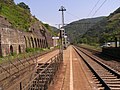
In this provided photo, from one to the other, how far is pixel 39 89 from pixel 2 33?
31913 millimetres

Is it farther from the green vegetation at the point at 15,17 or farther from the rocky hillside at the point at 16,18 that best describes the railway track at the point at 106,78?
the green vegetation at the point at 15,17

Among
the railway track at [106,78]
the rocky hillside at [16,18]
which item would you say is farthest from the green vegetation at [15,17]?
the railway track at [106,78]

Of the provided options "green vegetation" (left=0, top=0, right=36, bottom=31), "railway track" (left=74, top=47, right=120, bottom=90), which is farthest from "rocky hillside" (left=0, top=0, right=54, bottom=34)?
"railway track" (left=74, top=47, right=120, bottom=90)

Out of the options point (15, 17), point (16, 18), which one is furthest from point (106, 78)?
point (15, 17)

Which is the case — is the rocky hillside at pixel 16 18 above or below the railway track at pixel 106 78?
above

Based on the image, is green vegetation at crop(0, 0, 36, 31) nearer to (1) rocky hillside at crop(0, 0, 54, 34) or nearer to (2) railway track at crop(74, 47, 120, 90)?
(1) rocky hillside at crop(0, 0, 54, 34)

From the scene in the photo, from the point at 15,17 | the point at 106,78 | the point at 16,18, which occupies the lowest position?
the point at 106,78

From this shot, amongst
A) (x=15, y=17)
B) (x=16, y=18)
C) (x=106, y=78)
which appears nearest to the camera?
(x=106, y=78)

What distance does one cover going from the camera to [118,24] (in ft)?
438

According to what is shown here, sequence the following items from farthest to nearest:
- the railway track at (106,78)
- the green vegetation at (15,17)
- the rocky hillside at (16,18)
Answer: the green vegetation at (15,17), the rocky hillside at (16,18), the railway track at (106,78)

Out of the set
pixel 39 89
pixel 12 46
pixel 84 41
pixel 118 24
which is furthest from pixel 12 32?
pixel 84 41

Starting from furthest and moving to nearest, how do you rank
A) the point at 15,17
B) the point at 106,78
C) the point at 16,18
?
the point at 15,17
the point at 16,18
the point at 106,78

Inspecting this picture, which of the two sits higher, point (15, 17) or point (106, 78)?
point (15, 17)

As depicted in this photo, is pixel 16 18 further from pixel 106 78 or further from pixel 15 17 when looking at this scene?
pixel 106 78
